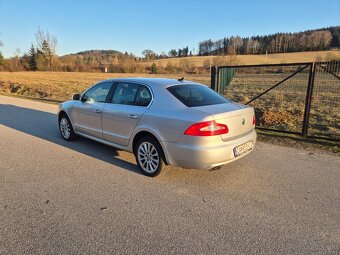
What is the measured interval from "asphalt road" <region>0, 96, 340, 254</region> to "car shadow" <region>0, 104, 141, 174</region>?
0.07 m

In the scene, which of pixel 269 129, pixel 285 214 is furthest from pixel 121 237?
pixel 269 129

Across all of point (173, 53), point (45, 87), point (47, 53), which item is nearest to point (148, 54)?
point (173, 53)

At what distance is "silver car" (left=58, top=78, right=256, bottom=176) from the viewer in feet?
12.2

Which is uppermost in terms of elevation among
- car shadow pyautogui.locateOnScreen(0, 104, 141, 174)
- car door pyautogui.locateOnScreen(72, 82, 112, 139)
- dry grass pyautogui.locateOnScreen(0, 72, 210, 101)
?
car door pyautogui.locateOnScreen(72, 82, 112, 139)

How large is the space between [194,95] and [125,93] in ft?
4.28

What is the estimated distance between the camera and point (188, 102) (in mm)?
4102

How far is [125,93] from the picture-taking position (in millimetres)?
4859

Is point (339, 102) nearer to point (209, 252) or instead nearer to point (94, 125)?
point (94, 125)

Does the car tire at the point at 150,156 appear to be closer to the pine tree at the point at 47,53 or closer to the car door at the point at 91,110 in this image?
the car door at the point at 91,110

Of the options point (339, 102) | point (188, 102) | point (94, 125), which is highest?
point (188, 102)

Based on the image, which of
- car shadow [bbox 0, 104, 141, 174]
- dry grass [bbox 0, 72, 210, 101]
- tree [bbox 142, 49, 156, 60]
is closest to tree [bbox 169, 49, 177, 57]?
tree [bbox 142, 49, 156, 60]

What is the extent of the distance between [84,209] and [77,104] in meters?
3.21

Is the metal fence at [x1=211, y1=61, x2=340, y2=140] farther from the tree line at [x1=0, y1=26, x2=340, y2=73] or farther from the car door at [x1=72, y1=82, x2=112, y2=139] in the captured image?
the tree line at [x1=0, y1=26, x2=340, y2=73]

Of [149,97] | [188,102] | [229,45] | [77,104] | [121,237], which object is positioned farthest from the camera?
[229,45]
